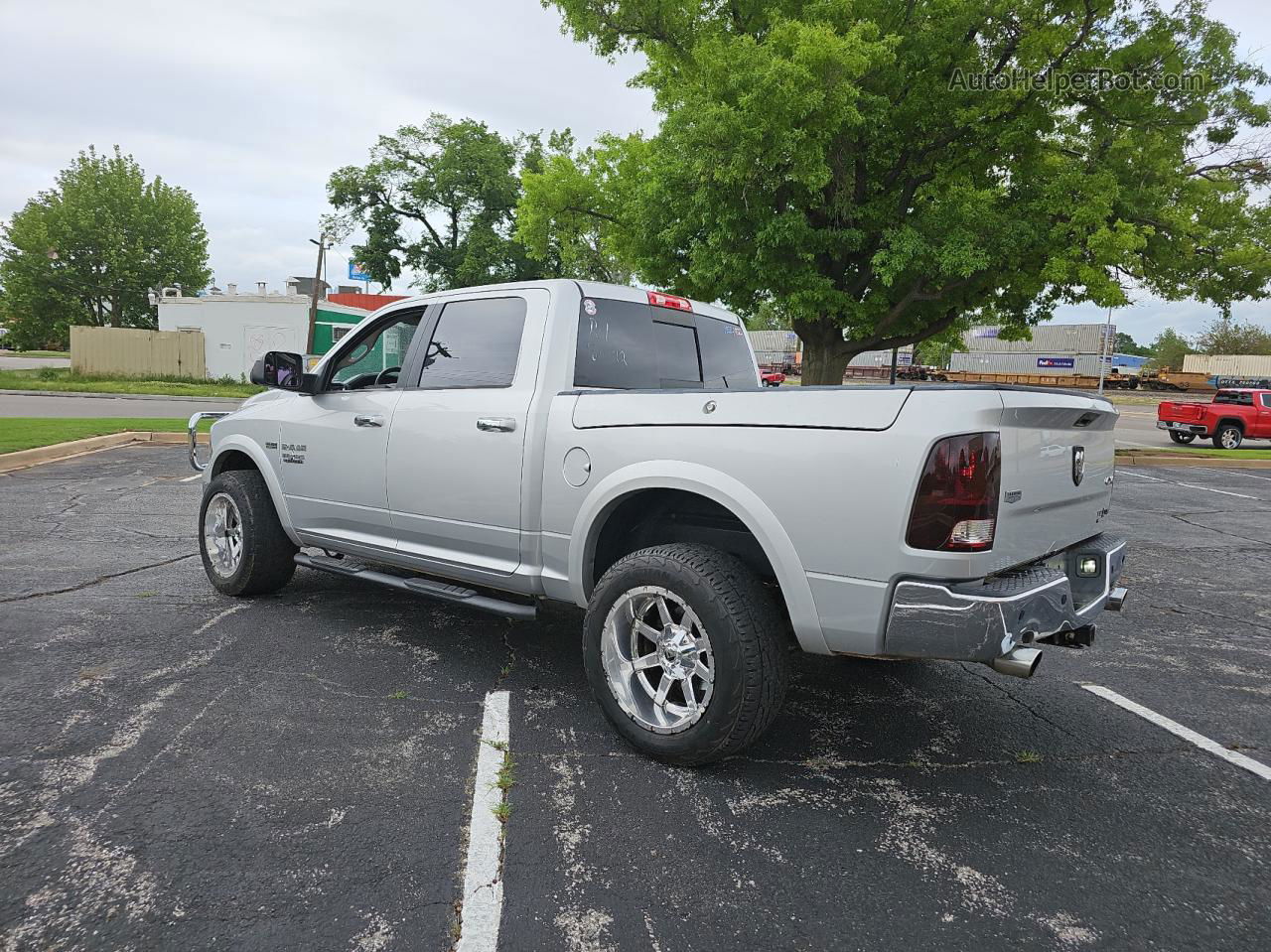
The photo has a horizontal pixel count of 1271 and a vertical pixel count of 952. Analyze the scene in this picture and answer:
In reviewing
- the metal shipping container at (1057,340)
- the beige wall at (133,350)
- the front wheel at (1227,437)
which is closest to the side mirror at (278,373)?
the front wheel at (1227,437)

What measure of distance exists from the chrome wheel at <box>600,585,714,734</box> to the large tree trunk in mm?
15936

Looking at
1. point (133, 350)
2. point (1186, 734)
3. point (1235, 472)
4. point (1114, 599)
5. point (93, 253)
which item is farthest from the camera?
point (93, 253)

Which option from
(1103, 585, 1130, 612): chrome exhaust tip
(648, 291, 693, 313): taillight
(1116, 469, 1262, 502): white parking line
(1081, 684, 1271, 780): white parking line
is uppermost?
(648, 291, 693, 313): taillight

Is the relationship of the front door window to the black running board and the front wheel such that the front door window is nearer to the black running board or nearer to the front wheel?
the black running board

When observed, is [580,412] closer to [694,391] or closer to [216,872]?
[694,391]

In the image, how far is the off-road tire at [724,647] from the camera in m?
2.83

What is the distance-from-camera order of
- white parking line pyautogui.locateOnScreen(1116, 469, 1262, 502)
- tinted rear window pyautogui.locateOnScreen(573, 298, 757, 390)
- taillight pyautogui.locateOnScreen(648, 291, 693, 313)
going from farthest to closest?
white parking line pyautogui.locateOnScreen(1116, 469, 1262, 502) < taillight pyautogui.locateOnScreen(648, 291, 693, 313) < tinted rear window pyautogui.locateOnScreen(573, 298, 757, 390)

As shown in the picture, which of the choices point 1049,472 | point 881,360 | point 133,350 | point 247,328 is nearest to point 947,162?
point 1049,472

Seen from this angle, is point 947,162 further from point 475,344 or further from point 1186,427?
point 475,344

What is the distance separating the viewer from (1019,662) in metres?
2.71

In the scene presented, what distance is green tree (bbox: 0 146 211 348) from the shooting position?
→ 4750 centimetres

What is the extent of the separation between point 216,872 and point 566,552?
66.7 inches

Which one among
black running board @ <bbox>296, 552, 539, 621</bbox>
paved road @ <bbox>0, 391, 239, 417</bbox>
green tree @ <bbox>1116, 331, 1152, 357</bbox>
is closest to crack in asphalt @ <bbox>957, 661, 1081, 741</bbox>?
black running board @ <bbox>296, 552, 539, 621</bbox>

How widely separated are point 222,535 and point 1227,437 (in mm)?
24092
